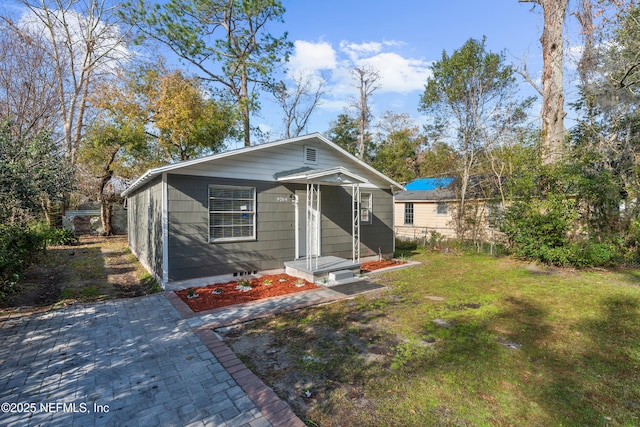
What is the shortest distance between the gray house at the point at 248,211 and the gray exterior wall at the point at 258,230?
23mm

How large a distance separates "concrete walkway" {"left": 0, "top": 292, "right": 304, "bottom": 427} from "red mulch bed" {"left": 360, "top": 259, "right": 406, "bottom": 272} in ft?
18.7

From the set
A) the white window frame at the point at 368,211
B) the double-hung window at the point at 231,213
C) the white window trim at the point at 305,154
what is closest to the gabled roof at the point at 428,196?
the white window frame at the point at 368,211

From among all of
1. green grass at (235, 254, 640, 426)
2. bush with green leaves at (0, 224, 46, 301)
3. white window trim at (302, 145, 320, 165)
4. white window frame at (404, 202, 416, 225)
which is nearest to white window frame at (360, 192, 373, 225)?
white window trim at (302, 145, 320, 165)

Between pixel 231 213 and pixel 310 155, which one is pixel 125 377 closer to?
pixel 231 213

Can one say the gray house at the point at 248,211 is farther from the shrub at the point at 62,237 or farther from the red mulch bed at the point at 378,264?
the shrub at the point at 62,237

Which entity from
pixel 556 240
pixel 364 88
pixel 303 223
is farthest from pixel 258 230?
pixel 364 88

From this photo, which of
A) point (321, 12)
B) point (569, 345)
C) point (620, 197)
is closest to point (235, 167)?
point (569, 345)

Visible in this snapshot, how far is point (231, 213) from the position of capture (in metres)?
7.73

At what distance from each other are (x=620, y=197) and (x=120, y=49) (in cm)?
Answer: 2424

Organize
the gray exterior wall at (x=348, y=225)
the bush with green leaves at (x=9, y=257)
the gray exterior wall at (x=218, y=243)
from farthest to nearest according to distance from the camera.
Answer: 1. the gray exterior wall at (x=348, y=225)
2. the gray exterior wall at (x=218, y=243)
3. the bush with green leaves at (x=9, y=257)

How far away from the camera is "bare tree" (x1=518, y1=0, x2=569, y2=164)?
10281mm

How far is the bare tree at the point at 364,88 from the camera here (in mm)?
22375

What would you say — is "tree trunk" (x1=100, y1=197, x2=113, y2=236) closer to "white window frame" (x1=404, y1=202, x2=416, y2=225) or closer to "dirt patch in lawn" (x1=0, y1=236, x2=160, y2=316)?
"dirt patch in lawn" (x1=0, y1=236, x2=160, y2=316)

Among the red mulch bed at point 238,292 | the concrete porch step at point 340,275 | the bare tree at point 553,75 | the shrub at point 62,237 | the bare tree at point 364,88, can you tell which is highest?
the bare tree at point 364,88
